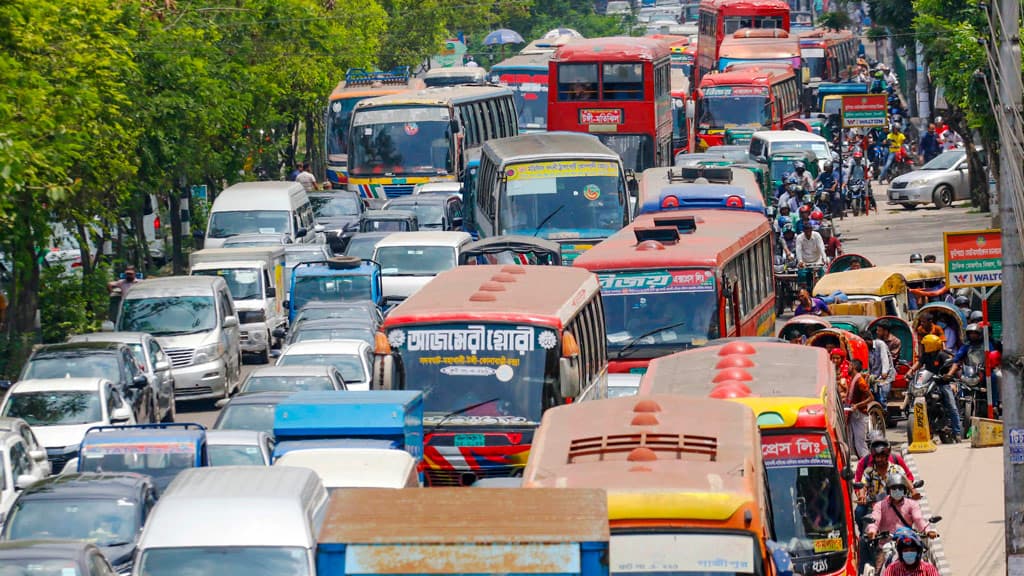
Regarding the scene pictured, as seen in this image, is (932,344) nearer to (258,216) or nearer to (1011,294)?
(1011,294)

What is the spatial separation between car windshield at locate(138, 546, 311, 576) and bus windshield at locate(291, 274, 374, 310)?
17.7m

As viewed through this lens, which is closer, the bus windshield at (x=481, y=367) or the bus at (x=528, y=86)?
the bus windshield at (x=481, y=367)

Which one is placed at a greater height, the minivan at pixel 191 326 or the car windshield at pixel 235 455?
the car windshield at pixel 235 455

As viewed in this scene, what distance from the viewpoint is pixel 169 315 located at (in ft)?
92.6

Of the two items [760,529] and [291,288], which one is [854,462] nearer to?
[760,529]

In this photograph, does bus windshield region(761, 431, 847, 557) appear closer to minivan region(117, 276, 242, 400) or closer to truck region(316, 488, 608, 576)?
truck region(316, 488, 608, 576)

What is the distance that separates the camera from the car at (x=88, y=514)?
15.2 m

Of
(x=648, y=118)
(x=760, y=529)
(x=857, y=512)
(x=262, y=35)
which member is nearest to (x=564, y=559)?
(x=760, y=529)

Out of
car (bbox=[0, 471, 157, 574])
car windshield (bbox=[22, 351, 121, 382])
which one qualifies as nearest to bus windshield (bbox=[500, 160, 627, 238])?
car windshield (bbox=[22, 351, 121, 382])

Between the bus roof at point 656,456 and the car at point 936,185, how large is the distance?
37.1m

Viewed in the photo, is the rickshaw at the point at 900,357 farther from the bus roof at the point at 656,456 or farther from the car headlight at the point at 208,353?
the bus roof at the point at 656,456

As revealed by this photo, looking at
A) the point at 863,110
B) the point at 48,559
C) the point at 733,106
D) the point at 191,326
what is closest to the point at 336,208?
the point at 863,110

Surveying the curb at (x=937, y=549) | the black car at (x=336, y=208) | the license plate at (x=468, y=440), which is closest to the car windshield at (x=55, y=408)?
the license plate at (x=468, y=440)

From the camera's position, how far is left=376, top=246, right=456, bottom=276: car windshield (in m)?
31.4
